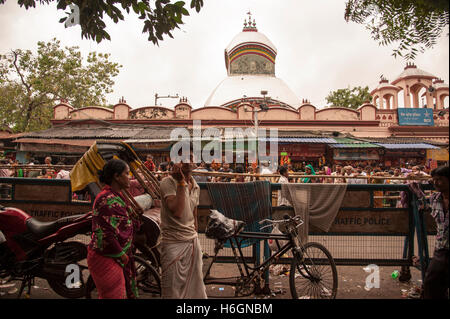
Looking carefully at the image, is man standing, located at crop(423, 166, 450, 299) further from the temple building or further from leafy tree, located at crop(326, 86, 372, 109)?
leafy tree, located at crop(326, 86, 372, 109)

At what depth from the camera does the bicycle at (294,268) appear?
3211 millimetres

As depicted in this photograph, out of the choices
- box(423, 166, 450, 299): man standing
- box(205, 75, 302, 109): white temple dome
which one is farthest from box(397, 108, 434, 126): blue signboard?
box(423, 166, 450, 299): man standing

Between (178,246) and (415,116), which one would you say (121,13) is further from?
(415,116)

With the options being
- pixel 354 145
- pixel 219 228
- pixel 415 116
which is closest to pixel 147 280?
pixel 219 228

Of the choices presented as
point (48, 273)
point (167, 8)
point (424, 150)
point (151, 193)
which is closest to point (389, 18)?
point (167, 8)

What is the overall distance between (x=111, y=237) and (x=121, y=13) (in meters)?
3.12

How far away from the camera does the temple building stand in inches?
587

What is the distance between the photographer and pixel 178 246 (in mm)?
2602

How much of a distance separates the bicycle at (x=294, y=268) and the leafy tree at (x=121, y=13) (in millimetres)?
2975

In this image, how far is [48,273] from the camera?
3.12 meters

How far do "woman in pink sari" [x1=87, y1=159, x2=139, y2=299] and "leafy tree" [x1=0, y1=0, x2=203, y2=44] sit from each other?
247 cm

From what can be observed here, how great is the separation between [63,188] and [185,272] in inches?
103

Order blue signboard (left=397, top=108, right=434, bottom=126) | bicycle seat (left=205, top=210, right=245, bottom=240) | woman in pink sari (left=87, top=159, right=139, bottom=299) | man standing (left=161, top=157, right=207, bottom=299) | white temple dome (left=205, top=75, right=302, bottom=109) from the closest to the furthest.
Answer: woman in pink sari (left=87, top=159, right=139, bottom=299), man standing (left=161, top=157, right=207, bottom=299), bicycle seat (left=205, top=210, right=245, bottom=240), blue signboard (left=397, top=108, right=434, bottom=126), white temple dome (left=205, top=75, right=302, bottom=109)
